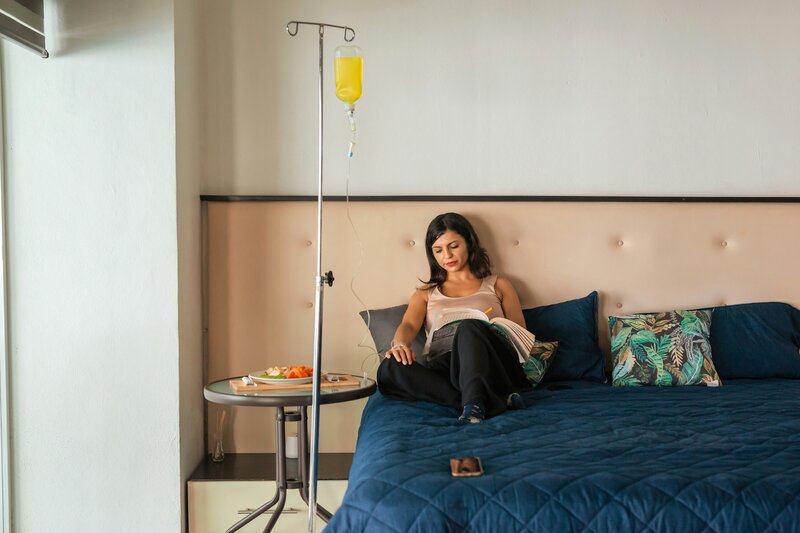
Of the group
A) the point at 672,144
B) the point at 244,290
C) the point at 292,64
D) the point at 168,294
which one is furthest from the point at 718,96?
the point at 168,294

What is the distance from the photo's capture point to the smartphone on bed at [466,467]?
1683 mm

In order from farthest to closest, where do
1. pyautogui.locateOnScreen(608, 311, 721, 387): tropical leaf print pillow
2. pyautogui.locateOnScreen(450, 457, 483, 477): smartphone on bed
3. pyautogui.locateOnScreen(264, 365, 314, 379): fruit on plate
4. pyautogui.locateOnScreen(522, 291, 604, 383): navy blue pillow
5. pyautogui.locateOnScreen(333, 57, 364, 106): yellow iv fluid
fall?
pyautogui.locateOnScreen(522, 291, 604, 383): navy blue pillow, pyautogui.locateOnScreen(608, 311, 721, 387): tropical leaf print pillow, pyautogui.locateOnScreen(264, 365, 314, 379): fruit on plate, pyautogui.locateOnScreen(333, 57, 364, 106): yellow iv fluid, pyautogui.locateOnScreen(450, 457, 483, 477): smartphone on bed

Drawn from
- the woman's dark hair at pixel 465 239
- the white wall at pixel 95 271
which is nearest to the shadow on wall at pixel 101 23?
the white wall at pixel 95 271

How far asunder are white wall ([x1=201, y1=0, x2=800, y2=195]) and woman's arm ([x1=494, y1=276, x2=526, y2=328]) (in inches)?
15.1

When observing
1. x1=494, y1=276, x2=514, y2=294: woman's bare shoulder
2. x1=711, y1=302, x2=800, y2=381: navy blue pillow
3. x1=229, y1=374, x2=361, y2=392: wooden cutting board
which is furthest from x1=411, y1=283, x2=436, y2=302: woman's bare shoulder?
x1=711, y1=302, x2=800, y2=381: navy blue pillow

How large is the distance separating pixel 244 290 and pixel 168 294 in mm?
415

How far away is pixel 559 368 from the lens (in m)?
3.01

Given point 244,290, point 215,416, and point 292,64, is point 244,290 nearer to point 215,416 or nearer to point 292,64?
point 215,416

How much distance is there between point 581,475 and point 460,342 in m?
0.97

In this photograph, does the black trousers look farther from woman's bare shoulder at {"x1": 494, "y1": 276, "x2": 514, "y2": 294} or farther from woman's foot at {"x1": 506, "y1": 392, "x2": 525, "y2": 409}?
woman's bare shoulder at {"x1": 494, "y1": 276, "x2": 514, "y2": 294}

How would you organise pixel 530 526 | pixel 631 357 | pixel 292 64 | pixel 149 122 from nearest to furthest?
pixel 530 526 → pixel 149 122 → pixel 631 357 → pixel 292 64

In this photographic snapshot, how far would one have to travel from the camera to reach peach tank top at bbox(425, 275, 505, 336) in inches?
118

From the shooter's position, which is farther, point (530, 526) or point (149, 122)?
point (149, 122)

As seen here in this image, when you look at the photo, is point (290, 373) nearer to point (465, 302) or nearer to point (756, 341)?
point (465, 302)
